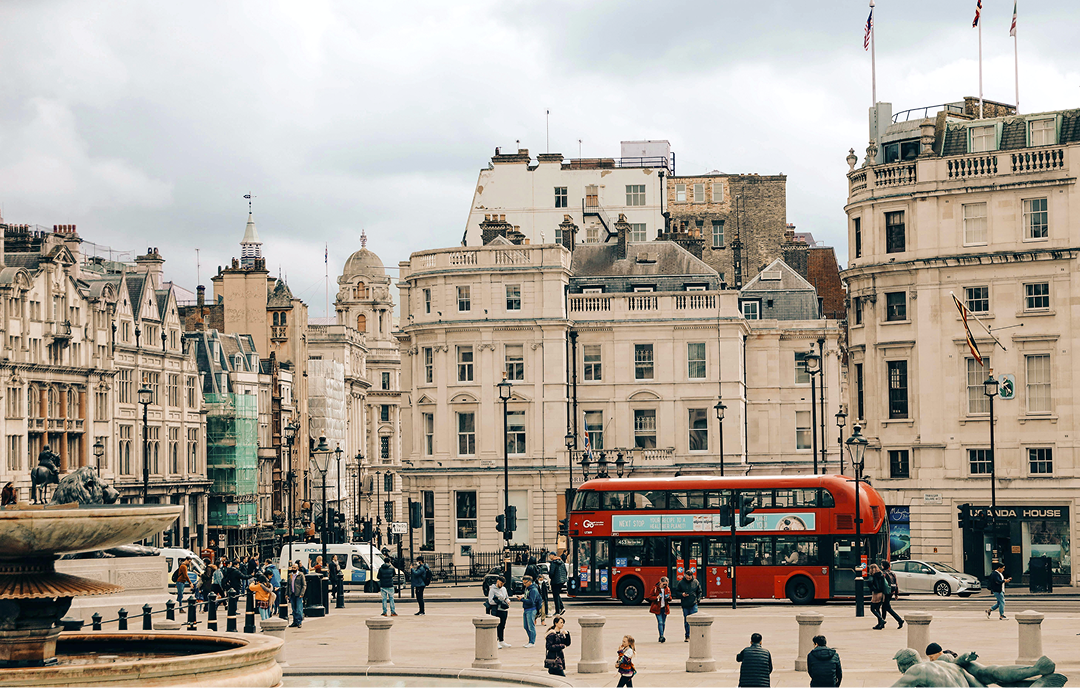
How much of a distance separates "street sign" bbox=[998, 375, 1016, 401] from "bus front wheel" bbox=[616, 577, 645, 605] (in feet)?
53.8

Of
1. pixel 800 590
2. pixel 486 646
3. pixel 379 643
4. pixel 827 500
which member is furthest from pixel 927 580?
pixel 379 643

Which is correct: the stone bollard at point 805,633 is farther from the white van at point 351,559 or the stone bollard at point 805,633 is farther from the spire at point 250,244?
the spire at point 250,244

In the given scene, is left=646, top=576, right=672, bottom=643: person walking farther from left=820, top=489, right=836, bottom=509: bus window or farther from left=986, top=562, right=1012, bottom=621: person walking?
left=820, top=489, right=836, bottom=509: bus window

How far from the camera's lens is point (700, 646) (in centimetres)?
2783

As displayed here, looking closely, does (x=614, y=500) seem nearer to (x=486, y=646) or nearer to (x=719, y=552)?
(x=719, y=552)

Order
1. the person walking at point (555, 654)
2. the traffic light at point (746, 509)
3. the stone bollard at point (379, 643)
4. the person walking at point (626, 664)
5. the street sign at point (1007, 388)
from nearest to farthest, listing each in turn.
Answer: the person walking at point (626, 664), the person walking at point (555, 654), the stone bollard at point (379, 643), the traffic light at point (746, 509), the street sign at point (1007, 388)

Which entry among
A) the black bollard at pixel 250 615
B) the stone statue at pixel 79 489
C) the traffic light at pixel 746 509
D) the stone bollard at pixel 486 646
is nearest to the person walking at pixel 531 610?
the stone bollard at pixel 486 646

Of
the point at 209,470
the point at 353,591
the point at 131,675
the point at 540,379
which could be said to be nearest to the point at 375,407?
the point at 209,470

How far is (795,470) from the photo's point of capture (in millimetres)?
73750

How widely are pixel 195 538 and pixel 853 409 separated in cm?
4198

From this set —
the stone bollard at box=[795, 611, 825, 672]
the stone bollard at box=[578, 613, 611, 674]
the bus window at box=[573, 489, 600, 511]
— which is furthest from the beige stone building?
the stone bollard at box=[578, 613, 611, 674]

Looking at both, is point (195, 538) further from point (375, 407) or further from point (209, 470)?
point (375, 407)

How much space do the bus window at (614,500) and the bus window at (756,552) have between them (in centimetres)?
338

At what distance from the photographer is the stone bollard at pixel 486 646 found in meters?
28.2
